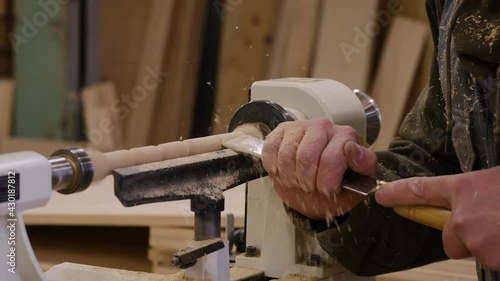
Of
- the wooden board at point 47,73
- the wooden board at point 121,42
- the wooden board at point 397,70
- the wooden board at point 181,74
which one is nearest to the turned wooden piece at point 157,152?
the wooden board at point 397,70

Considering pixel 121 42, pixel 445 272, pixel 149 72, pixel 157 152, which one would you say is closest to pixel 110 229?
pixel 445 272

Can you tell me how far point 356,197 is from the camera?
1.23m

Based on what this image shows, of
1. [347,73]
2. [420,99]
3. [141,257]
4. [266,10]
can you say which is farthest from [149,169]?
[266,10]

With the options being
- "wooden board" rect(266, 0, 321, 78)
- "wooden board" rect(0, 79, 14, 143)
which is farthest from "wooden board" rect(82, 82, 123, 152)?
"wooden board" rect(266, 0, 321, 78)

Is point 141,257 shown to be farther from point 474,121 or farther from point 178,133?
point 178,133

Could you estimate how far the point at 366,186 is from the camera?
43.4 inches

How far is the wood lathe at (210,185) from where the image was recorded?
963mm

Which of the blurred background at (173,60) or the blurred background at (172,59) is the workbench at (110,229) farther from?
the blurred background at (172,59)

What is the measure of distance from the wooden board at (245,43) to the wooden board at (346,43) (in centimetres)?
28

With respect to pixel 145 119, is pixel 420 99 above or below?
above

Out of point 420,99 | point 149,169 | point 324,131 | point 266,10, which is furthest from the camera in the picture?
point 266,10

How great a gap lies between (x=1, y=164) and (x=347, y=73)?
2501 mm

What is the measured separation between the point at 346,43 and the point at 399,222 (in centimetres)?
196

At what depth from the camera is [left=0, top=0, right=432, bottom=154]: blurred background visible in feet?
10.8
